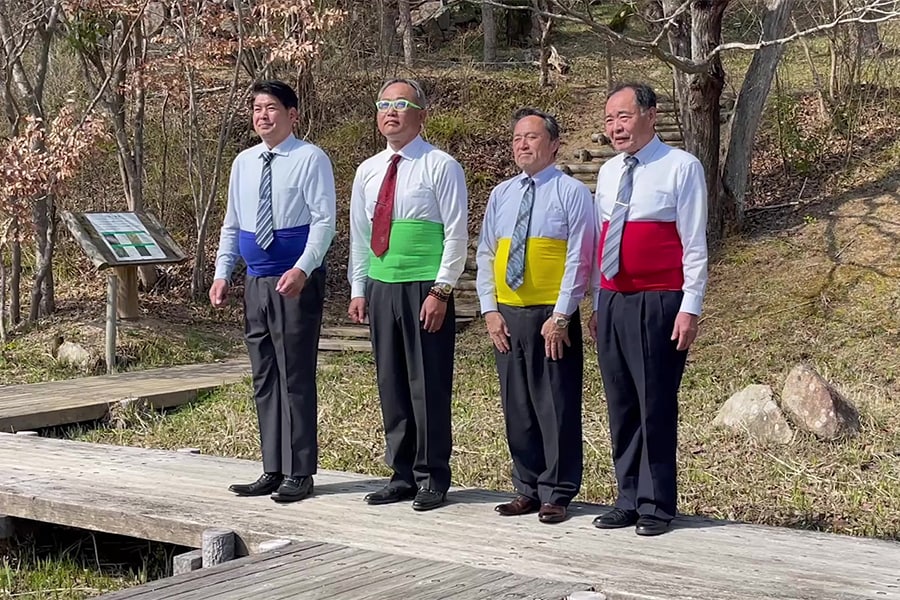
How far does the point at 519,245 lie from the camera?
4.61 m

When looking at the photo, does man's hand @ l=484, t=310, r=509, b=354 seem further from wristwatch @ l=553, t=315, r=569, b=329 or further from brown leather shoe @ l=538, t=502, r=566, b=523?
brown leather shoe @ l=538, t=502, r=566, b=523

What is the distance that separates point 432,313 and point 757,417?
2.79 metres

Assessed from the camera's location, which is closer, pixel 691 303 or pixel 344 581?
pixel 344 581

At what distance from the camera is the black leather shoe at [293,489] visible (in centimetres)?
503

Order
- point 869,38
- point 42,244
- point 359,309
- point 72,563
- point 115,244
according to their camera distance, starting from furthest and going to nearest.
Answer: point 869,38 → point 42,244 → point 115,244 → point 72,563 → point 359,309

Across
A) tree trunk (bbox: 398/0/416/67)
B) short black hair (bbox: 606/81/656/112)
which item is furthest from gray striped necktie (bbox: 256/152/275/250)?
tree trunk (bbox: 398/0/416/67)

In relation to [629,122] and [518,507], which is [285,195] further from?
[518,507]

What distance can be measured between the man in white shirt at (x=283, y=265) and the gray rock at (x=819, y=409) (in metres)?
2.99

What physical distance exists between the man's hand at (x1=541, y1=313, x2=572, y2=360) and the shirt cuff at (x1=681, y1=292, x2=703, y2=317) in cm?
46

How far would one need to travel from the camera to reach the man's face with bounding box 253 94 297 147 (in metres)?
4.98

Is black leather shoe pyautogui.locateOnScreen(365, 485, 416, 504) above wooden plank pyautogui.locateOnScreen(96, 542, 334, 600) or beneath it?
above

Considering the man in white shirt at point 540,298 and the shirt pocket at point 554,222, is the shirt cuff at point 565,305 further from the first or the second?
the shirt pocket at point 554,222

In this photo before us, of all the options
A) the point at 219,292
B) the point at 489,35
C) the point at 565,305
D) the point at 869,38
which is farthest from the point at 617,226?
the point at 489,35

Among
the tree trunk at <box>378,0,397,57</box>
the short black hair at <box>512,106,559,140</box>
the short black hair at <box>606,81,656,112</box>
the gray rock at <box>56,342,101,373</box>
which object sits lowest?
the gray rock at <box>56,342,101,373</box>
